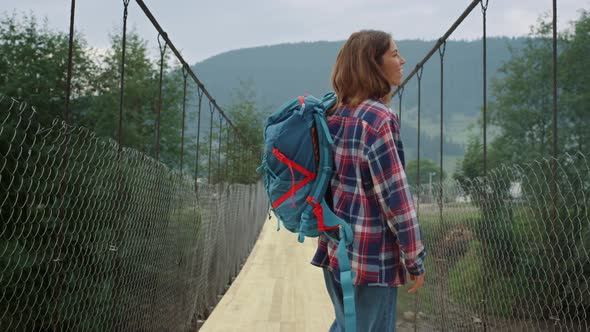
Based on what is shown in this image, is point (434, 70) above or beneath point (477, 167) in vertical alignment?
above

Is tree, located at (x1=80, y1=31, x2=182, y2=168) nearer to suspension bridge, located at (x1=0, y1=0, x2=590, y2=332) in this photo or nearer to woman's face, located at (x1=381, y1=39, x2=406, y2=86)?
suspension bridge, located at (x1=0, y1=0, x2=590, y2=332)

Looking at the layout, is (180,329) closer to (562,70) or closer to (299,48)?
(562,70)

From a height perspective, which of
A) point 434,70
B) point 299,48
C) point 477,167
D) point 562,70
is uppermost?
point 299,48

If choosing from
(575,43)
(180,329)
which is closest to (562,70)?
(575,43)

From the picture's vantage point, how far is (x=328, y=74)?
154 meters

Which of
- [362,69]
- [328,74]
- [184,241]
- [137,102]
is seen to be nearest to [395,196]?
[362,69]

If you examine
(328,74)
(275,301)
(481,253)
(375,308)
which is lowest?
(275,301)

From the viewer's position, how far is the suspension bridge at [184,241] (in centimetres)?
193

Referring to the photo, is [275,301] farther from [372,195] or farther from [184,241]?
[372,195]

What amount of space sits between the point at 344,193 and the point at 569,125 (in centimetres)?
2657

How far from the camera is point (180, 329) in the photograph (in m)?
3.34

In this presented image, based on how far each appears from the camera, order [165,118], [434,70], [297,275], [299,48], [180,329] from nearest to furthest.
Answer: [180,329] → [297,275] → [165,118] → [434,70] → [299,48]

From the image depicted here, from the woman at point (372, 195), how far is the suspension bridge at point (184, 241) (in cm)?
56

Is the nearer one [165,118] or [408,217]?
[408,217]
